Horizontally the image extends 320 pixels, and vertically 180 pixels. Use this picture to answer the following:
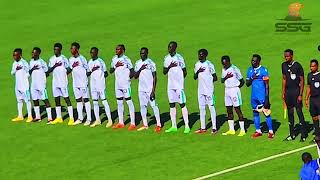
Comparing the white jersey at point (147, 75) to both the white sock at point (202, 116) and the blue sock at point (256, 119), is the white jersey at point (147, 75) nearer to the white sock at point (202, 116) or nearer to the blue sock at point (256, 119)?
the white sock at point (202, 116)

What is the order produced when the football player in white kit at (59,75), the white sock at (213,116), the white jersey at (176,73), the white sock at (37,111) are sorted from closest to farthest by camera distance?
1. the white sock at (213,116)
2. the white jersey at (176,73)
3. the football player in white kit at (59,75)
4. the white sock at (37,111)

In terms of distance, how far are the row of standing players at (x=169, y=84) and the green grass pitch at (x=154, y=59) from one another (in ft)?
1.83

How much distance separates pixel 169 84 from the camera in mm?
28500

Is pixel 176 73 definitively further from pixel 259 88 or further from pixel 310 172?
pixel 310 172

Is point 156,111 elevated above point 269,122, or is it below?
above

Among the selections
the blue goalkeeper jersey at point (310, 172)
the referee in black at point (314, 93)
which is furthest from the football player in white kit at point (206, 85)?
the blue goalkeeper jersey at point (310, 172)

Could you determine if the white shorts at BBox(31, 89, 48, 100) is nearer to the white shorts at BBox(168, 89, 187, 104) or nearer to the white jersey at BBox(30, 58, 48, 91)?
the white jersey at BBox(30, 58, 48, 91)

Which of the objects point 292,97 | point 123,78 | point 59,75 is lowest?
point 292,97

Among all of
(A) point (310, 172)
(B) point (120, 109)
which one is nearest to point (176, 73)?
(B) point (120, 109)

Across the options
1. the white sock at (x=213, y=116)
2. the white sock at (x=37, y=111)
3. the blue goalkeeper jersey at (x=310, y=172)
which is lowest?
the blue goalkeeper jersey at (x=310, y=172)

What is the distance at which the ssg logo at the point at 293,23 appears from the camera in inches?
1631

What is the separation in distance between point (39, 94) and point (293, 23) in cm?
1585

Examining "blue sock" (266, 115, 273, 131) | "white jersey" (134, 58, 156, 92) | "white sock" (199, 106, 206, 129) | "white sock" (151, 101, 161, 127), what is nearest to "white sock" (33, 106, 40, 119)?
"white jersey" (134, 58, 156, 92)

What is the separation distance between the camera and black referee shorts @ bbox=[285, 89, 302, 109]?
87.1 ft
